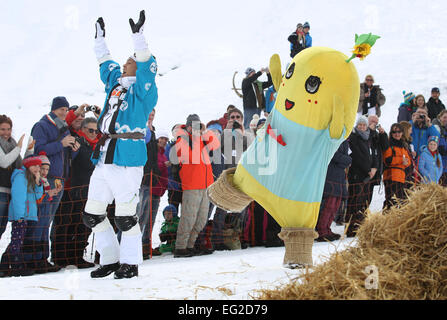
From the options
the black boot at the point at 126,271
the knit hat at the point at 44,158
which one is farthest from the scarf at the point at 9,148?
the black boot at the point at 126,271

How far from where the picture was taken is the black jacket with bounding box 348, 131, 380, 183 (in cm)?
707

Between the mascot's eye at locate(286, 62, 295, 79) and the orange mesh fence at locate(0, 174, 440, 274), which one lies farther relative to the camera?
the orange mesh fence at locate(0, 174, 440, 274)

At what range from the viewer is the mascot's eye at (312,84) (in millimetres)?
4074

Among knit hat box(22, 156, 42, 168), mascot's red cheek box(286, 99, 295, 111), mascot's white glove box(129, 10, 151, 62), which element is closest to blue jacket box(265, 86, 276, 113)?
knit hat box(22, 156, 42, 168)

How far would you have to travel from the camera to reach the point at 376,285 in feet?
8.65

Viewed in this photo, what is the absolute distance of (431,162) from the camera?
7.95m

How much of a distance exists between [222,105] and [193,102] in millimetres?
1135

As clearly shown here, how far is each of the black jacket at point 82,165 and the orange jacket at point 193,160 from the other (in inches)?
42.3

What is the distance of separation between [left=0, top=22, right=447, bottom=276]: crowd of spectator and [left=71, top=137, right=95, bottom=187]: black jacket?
0.04 ft

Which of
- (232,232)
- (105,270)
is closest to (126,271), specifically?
(105,270)

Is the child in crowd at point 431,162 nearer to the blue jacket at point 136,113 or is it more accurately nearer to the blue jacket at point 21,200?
the blue jacket at point 136,113

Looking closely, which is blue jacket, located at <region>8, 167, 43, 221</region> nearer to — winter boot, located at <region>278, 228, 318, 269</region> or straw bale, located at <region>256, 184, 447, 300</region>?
winter boot, located at <region>278, 228, 318, 269</region>
